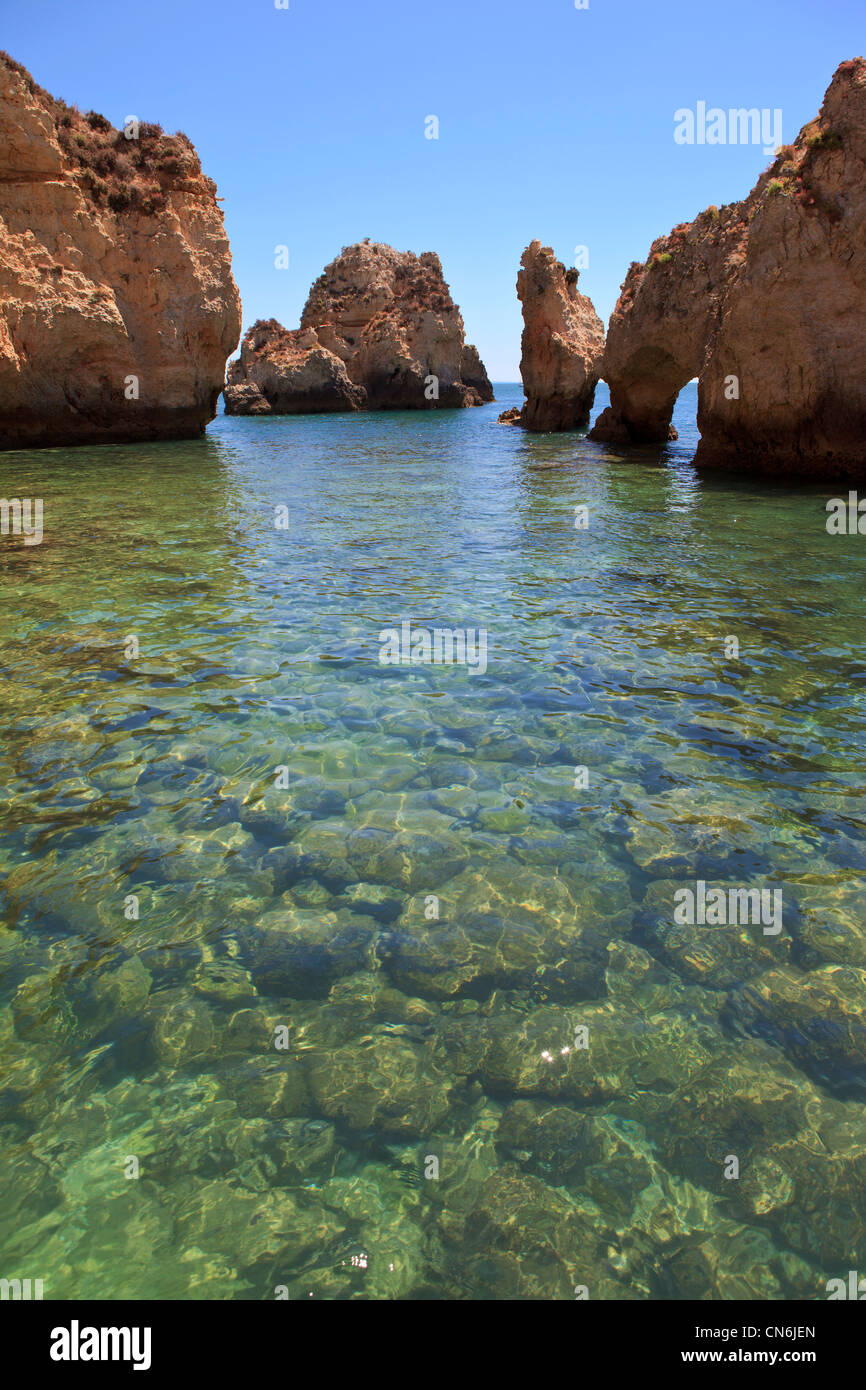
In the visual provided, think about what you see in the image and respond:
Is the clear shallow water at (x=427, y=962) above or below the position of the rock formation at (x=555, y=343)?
below

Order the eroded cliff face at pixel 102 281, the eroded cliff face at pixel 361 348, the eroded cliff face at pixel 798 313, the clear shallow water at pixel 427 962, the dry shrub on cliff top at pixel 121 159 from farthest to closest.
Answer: the eroded cliff face at pixel 361 348 → the dry shrub on cliff top at pixel 121 159 → the eroded cliff face at pixel 102 281 → the eroded cliff face at pixel 798 313 → the clear shallow water at pixel 427 962

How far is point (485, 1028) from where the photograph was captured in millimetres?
3533

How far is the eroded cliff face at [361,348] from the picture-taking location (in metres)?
75.1

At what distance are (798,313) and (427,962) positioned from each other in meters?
20.0

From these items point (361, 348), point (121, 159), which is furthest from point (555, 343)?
point (361, 348)

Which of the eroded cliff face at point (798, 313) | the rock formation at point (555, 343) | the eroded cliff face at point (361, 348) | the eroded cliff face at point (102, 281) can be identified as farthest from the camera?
the eroded cliff face at point (361, 348)

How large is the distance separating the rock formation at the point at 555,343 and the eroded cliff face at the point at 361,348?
3290cm

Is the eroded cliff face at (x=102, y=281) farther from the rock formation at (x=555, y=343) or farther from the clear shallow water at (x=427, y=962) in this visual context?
the clear shallow water at (x=427, y=962)

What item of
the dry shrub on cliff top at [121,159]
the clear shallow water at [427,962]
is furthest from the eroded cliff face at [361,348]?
the clear shallow water at [427,962]

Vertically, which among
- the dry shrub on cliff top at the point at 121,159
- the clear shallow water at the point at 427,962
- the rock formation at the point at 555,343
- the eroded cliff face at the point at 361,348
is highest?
the eroded cliff face at the point at 361,348

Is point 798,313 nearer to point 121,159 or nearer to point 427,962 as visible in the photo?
point 427,962
